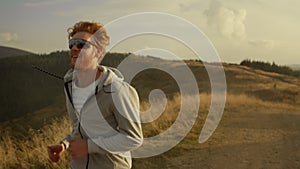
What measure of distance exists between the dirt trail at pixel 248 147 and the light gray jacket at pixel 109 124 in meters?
6.12

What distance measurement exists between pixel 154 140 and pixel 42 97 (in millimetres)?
49189

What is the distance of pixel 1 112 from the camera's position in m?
56.1

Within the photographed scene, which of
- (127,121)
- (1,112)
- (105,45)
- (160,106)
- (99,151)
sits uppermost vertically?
(105,45)

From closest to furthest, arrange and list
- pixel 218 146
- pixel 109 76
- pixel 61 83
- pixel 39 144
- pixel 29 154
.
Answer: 1. pixel 109 76
2. pixel 29 154
3. pixel 39 144
4. pixel 218 146
5. pixel 61 83

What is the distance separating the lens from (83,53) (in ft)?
9.90

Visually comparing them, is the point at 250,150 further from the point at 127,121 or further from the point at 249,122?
the point at 127,121

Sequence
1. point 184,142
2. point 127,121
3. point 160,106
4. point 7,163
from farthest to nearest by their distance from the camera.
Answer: point 160,106, point 184,142, point 7,163, point 127,121

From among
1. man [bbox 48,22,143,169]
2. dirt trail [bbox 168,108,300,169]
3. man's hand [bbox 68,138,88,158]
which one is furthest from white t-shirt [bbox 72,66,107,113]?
dirt trail [bbox 168,108,300,169]

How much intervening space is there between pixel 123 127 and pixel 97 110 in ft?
0.66

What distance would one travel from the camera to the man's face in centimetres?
303

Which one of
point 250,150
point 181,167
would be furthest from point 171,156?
point 250,150

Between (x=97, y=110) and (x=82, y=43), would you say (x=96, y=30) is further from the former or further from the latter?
(x=97, y=110)

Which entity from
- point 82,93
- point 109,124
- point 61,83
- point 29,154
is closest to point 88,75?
point 82,93

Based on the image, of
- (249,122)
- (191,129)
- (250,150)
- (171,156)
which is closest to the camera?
(171,156)
